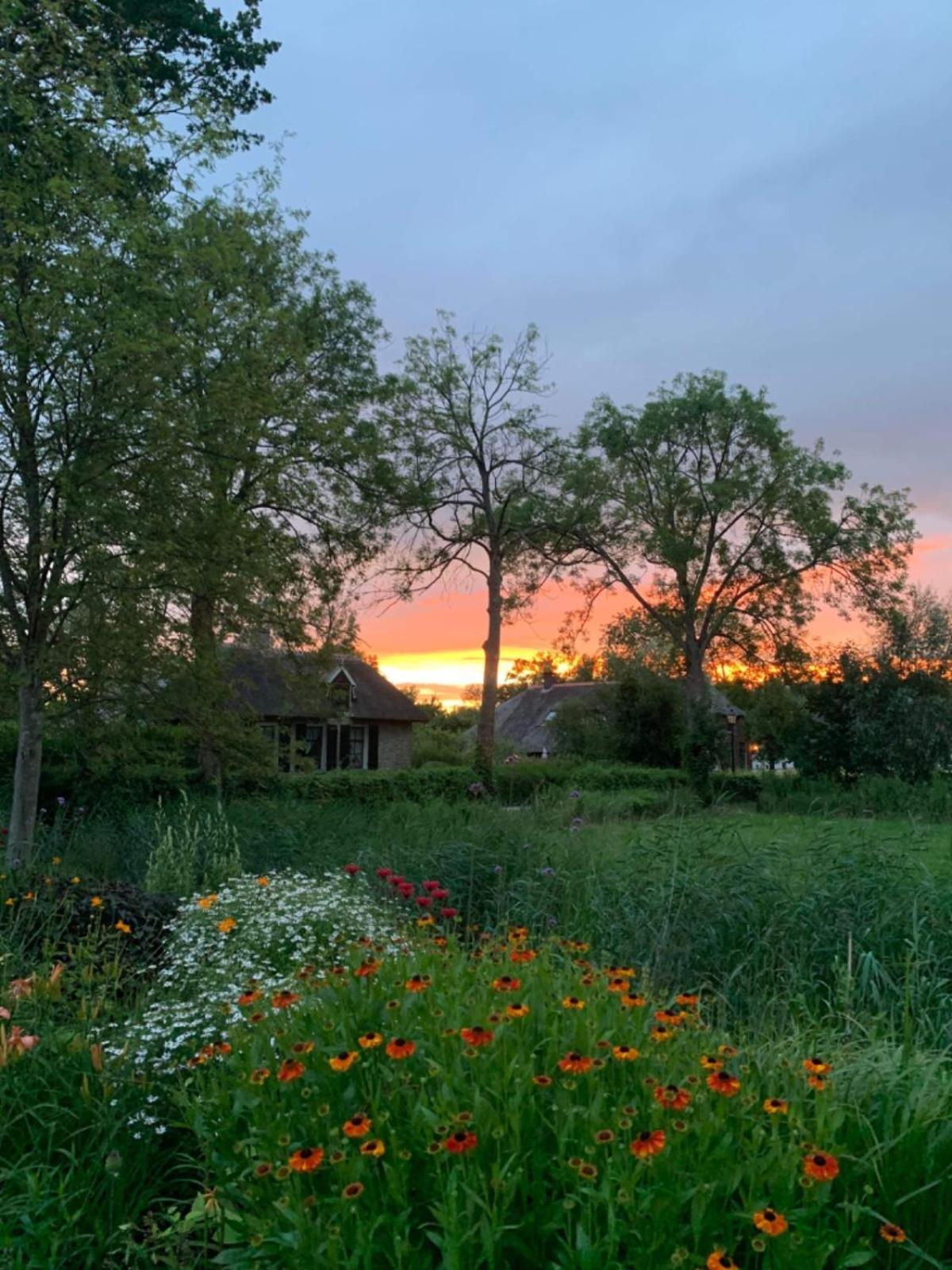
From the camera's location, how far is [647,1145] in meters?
1.91

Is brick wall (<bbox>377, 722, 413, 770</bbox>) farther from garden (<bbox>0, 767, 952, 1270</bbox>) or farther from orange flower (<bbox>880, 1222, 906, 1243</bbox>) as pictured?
orange flower (<bbox>880, 1222, 906, 1243</bbox>)

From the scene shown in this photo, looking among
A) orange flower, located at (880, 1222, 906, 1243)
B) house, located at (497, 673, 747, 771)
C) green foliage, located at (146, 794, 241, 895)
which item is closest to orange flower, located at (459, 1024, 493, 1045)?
orange flower, located at (880, 1222, 906, 1243)

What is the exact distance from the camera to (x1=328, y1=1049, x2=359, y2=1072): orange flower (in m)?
2.28

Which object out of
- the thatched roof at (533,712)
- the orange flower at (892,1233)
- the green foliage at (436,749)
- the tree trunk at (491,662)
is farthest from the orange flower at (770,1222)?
the thatched roof at (533,712)

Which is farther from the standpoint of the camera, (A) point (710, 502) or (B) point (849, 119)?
(A) point (710, 502)

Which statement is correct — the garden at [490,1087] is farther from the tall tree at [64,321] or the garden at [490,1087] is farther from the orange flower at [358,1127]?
the tall tree at [64,321]

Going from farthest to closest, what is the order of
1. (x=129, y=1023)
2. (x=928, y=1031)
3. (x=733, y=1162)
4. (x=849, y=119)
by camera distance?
(x=849, y=119) → (x=928, y=1031) → (x=129, y=1023) → (x=733, y=1162)

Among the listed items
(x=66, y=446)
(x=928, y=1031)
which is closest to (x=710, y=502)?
(x=66, y=446)

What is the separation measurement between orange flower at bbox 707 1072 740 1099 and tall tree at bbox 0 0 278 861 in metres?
7.26

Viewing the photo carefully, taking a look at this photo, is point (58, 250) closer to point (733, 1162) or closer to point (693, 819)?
point (693, 819)

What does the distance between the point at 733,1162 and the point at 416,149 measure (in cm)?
870

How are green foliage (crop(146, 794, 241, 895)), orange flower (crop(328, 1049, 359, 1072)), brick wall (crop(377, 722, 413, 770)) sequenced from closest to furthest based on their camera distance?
orange flower (crop(328, 1049, 359, 1072))
green foliage (crop(146, 794, 241, 895))
brick wall (crop(377, 722, 413, 770))

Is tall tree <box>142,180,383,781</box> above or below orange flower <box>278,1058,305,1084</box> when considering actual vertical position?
above

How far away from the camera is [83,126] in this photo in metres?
8.88
